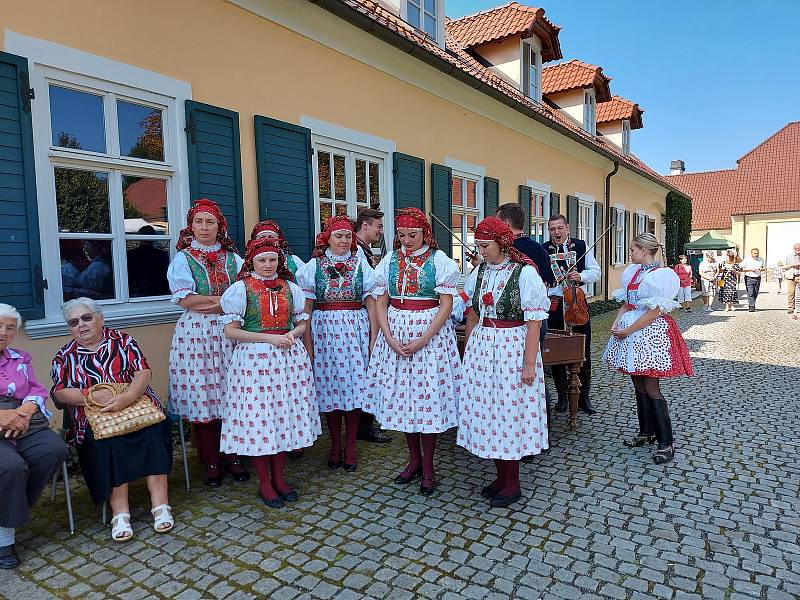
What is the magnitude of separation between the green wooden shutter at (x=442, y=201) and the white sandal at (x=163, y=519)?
507cm

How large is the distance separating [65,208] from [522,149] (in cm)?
812

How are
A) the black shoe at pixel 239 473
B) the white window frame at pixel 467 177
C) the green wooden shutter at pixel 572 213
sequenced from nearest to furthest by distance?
the black shoe at pixel 239 473 < the white window frame at pixel 467 177 < the green wooden shutter at pixel 572 213

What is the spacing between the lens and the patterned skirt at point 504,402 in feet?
10.4

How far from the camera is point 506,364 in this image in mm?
3189

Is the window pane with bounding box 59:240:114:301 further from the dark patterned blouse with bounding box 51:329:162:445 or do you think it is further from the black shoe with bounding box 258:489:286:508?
the black shoe with bounding box 258:489:286:508

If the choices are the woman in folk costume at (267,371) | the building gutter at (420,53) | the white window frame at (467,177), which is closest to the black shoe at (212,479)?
the woman in folk costume at (267,371)

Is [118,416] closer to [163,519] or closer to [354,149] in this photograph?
[163,519]

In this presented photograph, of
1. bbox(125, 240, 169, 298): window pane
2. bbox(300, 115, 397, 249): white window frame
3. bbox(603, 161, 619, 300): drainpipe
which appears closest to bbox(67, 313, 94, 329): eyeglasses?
bbox(125, 240, 169, 298): window pane

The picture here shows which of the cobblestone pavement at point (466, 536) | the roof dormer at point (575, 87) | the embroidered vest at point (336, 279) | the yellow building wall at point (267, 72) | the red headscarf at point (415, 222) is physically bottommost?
the cobblestone pavement at point (466, 536)

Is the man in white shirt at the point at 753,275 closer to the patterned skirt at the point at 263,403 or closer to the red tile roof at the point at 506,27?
the red tile roof at the point at 506,27

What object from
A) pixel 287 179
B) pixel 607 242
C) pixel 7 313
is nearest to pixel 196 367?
pixel 7 313

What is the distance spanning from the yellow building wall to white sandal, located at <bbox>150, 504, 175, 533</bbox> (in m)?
1.36

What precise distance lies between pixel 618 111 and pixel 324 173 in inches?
557

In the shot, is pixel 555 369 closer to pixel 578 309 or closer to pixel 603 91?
pixel 578 309
